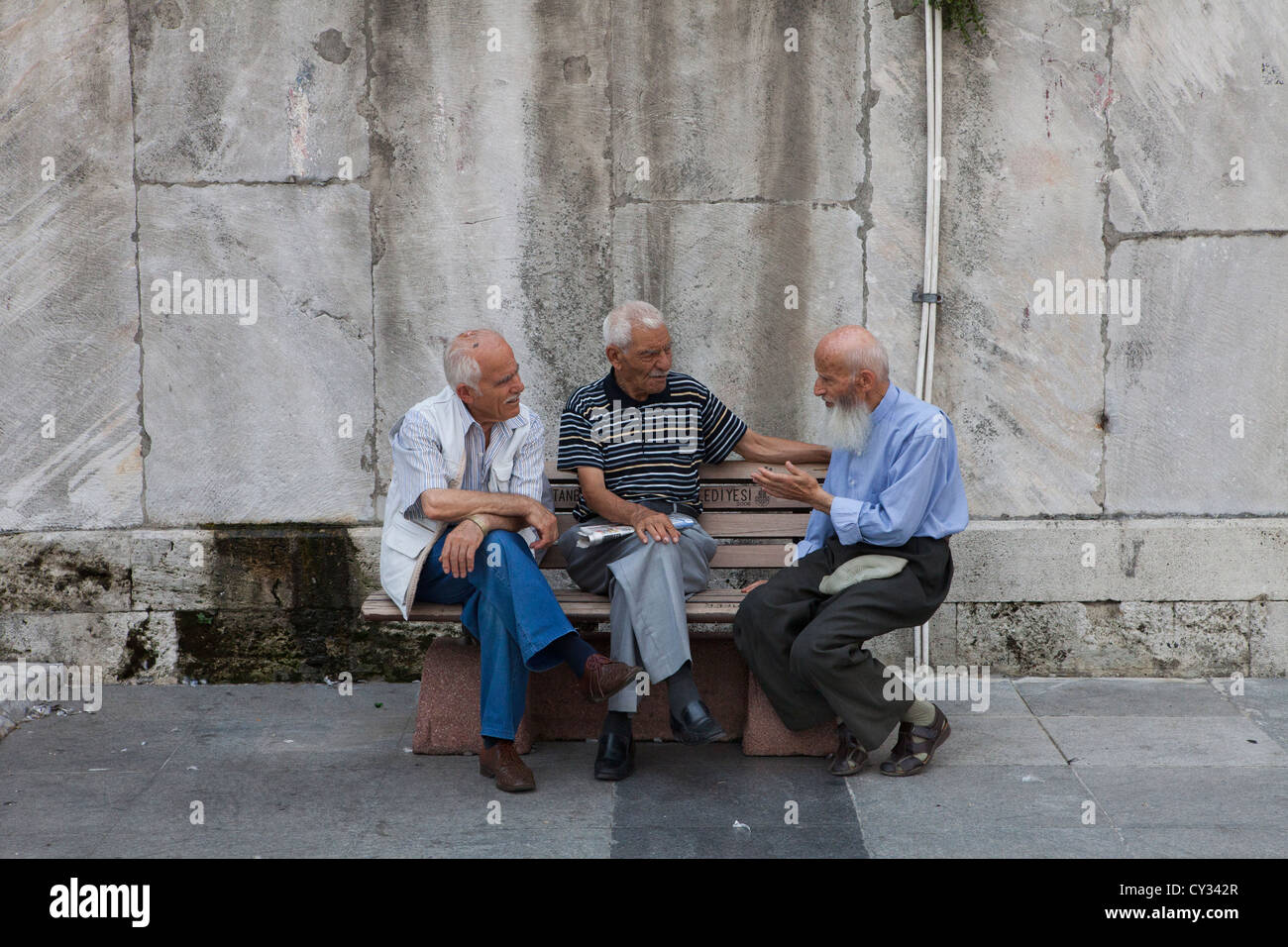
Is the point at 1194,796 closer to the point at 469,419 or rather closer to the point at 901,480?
the point at 901,480

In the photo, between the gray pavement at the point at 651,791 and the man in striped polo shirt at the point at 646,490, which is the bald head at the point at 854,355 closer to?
the man in striped polo shirt at the point at 646,490

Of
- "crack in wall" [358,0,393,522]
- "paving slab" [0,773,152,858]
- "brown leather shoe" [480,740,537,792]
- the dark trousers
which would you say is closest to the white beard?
the dark trousers

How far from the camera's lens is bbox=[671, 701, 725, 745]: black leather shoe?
402cm

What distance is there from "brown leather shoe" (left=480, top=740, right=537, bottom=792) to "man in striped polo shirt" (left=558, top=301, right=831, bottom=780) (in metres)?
0.24

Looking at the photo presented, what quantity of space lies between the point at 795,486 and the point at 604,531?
26.6 inches

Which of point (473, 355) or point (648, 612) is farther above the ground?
point (473, 355)

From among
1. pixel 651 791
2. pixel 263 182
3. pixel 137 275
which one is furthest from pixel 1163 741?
pixel 137 275

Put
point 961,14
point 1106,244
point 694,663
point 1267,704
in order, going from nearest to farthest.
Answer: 1. point 694,663
2. point 1267,704
3. point 961,14
4. point 1106,244

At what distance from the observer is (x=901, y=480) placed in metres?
3.98

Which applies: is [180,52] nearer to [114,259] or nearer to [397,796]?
[114,259]

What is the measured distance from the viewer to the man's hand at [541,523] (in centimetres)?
425

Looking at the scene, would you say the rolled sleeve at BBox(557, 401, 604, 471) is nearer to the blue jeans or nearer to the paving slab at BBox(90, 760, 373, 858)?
the blue jeans

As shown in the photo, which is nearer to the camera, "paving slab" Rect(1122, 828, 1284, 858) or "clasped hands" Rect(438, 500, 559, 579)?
"paving slab" Rect(1122, 828, 1284, 858)

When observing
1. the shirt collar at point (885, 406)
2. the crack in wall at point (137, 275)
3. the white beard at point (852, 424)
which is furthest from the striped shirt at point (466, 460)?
the crack in wall at point (137, 275)
